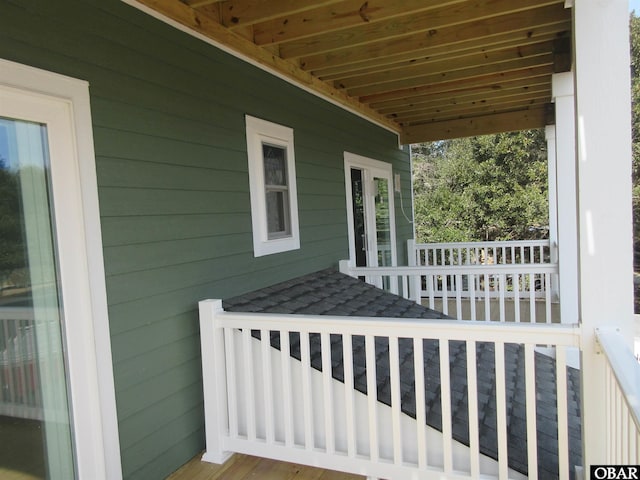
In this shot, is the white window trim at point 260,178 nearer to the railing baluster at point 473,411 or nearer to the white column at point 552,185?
the railing baluster at point 473,411

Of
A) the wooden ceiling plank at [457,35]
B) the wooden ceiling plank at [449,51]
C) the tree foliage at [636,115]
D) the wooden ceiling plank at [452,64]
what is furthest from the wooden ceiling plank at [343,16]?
the tree foliage at [636,115]

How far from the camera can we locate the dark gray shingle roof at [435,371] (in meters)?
2.20

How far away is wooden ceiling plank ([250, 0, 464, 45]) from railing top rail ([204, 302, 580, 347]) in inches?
75.3

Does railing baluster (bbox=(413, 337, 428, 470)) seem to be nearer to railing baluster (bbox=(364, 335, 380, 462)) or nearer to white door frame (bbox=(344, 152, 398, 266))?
railing baluster (bbox=(364, 335, 380, 462))

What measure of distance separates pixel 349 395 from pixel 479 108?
4.93 metres

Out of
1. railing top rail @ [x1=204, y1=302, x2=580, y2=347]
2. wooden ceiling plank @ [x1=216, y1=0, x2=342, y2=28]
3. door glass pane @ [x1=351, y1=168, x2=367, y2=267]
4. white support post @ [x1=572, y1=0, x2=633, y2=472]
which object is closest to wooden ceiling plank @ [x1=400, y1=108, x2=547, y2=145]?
door glass pane @ [x1=351, y1=168, x2=367, y2=267]

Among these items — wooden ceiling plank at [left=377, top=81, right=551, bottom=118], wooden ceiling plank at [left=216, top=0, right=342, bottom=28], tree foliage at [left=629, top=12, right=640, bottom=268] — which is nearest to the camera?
wooden ceiling plank at [left=216, top=0, right=342, bottom=28]

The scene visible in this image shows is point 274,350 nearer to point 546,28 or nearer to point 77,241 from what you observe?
point 77,241

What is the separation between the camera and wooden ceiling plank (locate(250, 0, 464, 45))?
285cm

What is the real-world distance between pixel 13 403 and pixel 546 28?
3.98 metres

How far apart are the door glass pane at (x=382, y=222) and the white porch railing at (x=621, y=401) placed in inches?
177

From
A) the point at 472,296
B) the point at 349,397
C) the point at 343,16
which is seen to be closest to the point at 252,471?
the point at 349,397

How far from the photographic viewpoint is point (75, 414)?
6.63ft

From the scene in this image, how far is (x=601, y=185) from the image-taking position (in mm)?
1837
